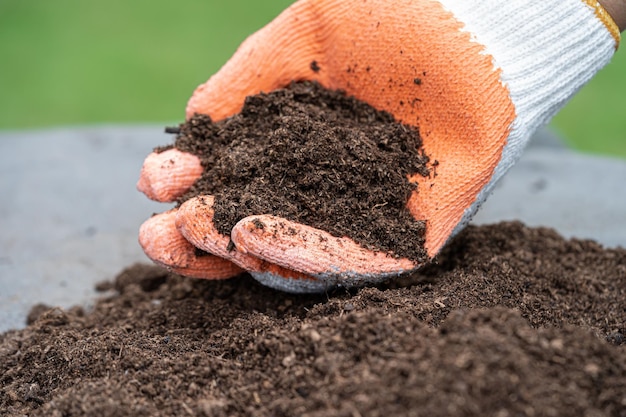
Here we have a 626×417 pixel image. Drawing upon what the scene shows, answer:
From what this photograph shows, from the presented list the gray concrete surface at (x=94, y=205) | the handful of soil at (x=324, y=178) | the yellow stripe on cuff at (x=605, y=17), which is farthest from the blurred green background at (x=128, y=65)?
the yellow stripe on cuff at (x=605, y=17)

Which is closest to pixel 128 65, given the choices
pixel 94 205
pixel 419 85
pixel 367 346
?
pixel 94 205

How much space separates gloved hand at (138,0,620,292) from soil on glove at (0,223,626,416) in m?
0.14

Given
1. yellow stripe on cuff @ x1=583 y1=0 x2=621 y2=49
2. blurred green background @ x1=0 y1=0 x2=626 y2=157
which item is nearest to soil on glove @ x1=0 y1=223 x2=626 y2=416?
yellow stripe on cuff @ x1=583 y1=0 x2=621 y2=49

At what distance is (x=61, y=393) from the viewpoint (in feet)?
4.53

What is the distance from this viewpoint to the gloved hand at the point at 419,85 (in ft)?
5.27

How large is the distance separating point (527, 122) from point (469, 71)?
0.23 meters

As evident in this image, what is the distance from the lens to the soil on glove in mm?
1062

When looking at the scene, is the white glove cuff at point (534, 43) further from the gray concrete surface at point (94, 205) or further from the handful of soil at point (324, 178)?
the gray concrete surface at point (94, 205)

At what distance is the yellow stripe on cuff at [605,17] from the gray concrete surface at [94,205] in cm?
86

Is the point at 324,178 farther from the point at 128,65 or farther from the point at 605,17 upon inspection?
the point at 128,65

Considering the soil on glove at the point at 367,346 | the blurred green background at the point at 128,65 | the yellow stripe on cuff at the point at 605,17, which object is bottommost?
the soil on glove at the point at 367,346

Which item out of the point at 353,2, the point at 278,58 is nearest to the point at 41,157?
the point at 278,58

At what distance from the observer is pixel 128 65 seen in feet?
17.9

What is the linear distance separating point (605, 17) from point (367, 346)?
1327 millimetres
